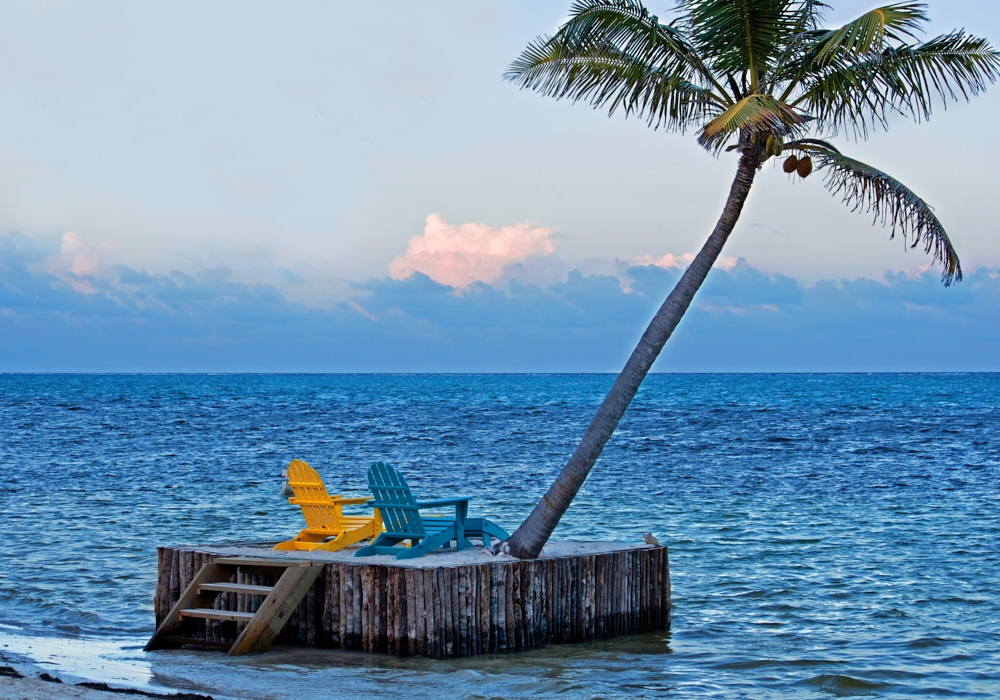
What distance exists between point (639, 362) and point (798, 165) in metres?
2.37

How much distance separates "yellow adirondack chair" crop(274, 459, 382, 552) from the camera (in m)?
9.94

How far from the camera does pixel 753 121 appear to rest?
8.28 m

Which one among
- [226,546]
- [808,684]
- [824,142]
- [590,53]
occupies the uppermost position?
[590,53]

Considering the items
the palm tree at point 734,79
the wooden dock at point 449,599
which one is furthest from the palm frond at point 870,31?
the wooden dock at point 449,599

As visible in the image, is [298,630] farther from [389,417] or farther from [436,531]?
[389,417]

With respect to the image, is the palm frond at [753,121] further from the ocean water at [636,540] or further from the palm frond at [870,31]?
the ocean water at [636,540]

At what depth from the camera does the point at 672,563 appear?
578 inches

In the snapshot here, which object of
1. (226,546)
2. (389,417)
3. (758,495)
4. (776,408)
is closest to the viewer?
(226,546)

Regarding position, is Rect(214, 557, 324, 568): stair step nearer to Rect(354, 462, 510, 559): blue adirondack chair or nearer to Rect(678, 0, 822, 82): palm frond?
Rect(354, 462, 510, 559): blue adirondack chair

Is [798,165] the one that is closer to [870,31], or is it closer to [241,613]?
[870,31]

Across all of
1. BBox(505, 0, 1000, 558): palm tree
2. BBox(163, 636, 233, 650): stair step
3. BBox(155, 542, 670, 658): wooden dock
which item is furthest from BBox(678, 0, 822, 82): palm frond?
BBox(163, 636, 233, 650): stair step

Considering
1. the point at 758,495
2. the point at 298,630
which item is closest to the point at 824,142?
the point at 298,630

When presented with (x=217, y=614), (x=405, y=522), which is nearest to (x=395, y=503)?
(x=405, y=522)

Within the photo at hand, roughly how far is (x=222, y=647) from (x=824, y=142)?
732 cm
